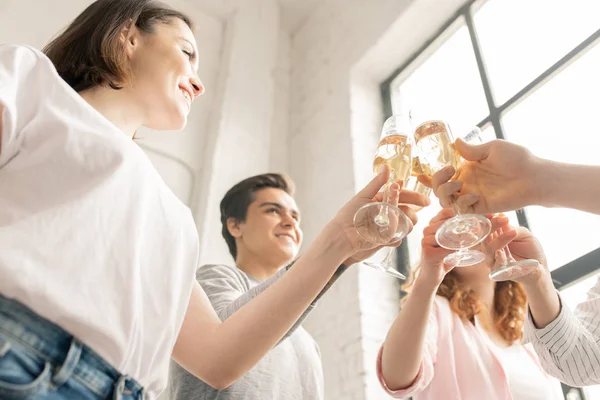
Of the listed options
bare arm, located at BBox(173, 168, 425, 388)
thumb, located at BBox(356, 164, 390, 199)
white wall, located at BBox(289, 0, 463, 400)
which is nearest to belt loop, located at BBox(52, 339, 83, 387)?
Answer: bare arm, located at BBox(173, 168, 425, 388)

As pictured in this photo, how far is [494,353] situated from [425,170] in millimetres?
524

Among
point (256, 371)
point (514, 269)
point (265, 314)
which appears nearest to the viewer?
point (265, 314)

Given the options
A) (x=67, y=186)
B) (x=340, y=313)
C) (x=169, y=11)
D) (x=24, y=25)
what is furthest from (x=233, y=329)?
(x=24, y=25)

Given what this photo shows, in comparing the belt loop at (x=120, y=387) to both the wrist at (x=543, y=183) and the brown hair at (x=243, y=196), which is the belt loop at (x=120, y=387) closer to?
the wrist at (x=543, y=183)

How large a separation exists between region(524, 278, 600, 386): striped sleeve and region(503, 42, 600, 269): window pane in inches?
30.0

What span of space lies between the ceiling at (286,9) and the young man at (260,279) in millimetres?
1874

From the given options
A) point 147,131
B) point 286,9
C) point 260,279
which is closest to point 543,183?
point 260,279

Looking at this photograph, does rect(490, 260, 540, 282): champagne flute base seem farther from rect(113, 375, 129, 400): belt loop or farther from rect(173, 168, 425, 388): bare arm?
rect(113, 375, 129, 400): belt loop

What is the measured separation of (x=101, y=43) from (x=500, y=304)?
1.16 meters

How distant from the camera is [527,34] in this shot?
2389 millimetres

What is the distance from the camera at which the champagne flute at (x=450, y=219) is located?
0.97 m

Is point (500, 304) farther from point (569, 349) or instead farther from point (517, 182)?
point (517, 182)

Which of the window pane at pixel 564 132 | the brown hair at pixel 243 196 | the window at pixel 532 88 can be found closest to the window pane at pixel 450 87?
the window at pixel 532 88

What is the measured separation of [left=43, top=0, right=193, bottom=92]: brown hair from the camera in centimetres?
100
